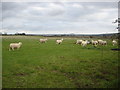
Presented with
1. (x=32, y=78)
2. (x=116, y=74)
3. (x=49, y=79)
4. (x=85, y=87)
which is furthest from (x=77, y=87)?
(x=116, y=74)

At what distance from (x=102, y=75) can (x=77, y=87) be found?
357 cm

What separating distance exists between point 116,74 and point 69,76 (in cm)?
372

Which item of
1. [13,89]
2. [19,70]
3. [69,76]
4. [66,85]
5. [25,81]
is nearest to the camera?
[13,89]

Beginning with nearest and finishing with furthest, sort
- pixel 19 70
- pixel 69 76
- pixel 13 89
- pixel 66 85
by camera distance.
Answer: pixel 13 89, pixel 66 85, pixel 69 76, pixel 19 70

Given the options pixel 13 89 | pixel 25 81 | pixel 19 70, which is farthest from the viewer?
pixel 19 70

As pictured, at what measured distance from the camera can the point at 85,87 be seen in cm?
1024

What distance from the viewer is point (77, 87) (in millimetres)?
10164

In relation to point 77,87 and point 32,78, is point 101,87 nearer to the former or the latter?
point 77,87

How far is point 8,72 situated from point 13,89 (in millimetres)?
3892

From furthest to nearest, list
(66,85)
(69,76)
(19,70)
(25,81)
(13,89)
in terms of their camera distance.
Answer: (19,70) < (69,76) < (25,81) < (66,85) < (13,89)

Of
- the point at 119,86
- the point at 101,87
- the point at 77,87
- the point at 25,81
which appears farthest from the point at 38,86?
the point at 119,86

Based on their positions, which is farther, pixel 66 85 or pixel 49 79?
pixel 49 79

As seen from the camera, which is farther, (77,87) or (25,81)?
(25,81)

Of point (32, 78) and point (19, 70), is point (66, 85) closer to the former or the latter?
point (32, 78)
